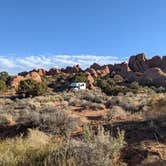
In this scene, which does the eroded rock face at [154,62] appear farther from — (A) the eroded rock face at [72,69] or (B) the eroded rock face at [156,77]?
(A) the eroded rock face at [72,69]

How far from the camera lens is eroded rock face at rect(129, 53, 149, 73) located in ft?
322

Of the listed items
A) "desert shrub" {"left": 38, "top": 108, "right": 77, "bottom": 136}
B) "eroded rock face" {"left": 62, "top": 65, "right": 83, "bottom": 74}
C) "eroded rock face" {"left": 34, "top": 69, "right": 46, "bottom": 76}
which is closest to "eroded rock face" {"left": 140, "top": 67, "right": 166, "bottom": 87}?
"eroded rock face" {"left": 62, "top": 65, "right": 83, "bottom": 74}

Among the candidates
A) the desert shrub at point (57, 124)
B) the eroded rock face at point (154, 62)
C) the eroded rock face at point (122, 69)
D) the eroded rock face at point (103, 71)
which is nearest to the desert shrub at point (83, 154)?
the desert shrub at point (57, 124)

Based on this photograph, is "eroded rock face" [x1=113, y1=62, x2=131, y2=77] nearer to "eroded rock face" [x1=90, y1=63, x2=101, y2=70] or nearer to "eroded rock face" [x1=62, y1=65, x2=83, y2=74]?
"eroded rock face" [x1=90, y1=63, x2=101, y2=70]

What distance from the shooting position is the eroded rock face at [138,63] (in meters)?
98.0

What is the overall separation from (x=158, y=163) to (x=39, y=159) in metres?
2.41

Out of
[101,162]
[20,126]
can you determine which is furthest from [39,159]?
[20,126]

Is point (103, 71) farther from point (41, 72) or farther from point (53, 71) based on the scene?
point (41, 72)

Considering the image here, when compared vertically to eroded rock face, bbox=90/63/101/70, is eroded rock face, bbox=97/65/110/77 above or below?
below

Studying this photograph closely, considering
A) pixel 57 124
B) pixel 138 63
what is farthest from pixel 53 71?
pixel 57 124

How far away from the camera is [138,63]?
100438 mm

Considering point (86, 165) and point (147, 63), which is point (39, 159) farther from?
point (147, 63)

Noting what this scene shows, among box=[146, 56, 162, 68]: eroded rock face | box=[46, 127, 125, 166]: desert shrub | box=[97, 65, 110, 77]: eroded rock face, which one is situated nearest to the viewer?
box=[46, 127, 125, 166]: desert shrub

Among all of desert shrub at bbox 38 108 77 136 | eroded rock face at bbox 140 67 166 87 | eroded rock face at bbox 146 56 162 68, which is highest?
eroded rock face at bbox 146 56 162 68
